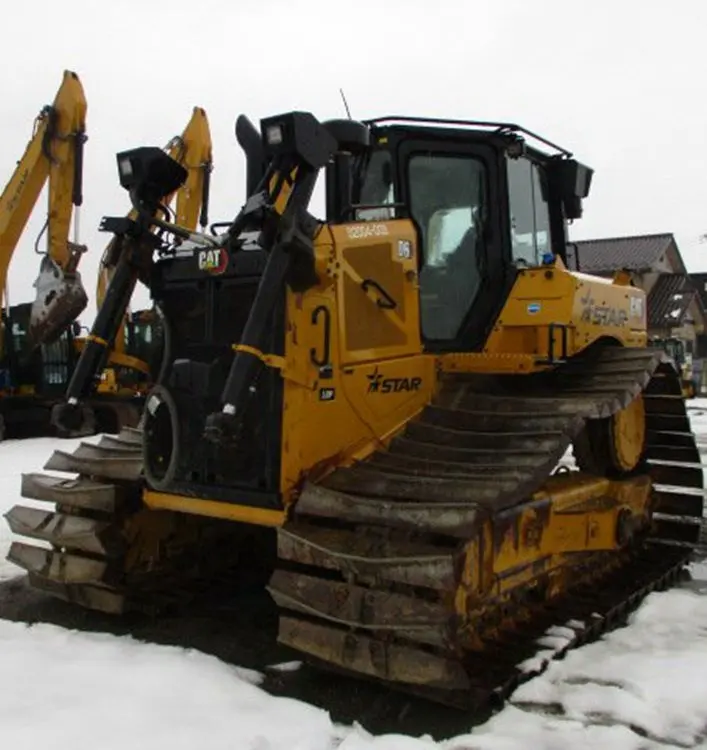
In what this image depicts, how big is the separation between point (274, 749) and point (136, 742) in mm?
519

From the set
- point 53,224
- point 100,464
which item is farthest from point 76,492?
point 53,224

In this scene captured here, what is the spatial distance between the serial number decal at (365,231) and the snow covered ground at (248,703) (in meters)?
2.15

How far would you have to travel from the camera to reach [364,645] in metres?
3.63

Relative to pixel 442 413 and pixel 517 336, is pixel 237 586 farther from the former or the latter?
pixel 517 336

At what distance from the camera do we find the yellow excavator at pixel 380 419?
3684 millimetres

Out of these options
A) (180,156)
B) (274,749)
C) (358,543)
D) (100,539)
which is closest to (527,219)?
(358,543)

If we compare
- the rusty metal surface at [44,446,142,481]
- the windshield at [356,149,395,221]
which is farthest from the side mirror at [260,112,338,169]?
the rusty metal surface at [44,446,142,481]

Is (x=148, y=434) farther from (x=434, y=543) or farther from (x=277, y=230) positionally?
(x=434, y=543)

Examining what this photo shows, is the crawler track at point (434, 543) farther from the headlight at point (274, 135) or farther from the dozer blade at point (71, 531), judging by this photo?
the headlight at point (274, 135)

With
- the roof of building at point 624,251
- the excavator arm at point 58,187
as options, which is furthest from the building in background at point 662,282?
the excavator arm at point 58,187

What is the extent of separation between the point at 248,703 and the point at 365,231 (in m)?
2.27

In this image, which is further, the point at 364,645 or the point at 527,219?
the point at 527,219

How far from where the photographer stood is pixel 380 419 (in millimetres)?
4445

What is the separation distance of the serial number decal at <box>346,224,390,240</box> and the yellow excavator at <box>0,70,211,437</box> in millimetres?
7857
